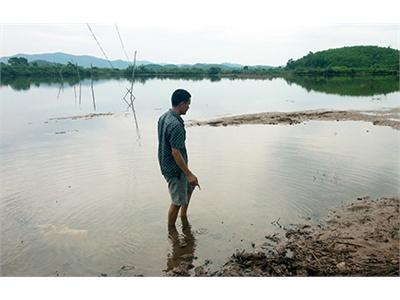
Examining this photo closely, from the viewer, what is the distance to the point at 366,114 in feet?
56.7

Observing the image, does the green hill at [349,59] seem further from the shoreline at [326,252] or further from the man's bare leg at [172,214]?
the man's bare leg at [172,214]

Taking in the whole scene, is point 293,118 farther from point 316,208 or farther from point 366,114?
point 316,208

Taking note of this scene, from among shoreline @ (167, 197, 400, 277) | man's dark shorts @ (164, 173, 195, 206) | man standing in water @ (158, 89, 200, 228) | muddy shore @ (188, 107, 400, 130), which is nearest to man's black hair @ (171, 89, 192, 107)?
man standing in water @ (158, 89, 200, 228)

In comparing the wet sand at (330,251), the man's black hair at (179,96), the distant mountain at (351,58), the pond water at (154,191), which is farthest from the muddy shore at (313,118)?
the distant mountain at (351,58)

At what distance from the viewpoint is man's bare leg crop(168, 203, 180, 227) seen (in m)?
5.19

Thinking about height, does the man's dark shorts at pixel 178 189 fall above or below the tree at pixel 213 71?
below

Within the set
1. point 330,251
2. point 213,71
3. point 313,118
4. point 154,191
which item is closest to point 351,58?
point 213,71

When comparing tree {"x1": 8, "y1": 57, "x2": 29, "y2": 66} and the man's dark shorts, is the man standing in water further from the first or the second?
tree {"x1": 8, "y1": 57, "x2": 29, "y2": 66}

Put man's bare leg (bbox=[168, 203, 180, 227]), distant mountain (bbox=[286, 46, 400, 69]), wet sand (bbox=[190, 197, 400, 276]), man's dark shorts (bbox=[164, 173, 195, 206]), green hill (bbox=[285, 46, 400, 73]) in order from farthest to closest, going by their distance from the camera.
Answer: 1. distant mountain (bbox=[286, 46, 400, 69])
2. green hill (bbox=[285, 46, 400, 73])
3. man's bare leg (bbox=[168, 203, 180, 227])
4. man's dark shorts (bbox=[164, 173, 195, 206])
5. wet sand (bbox=[190, 197, 400, 276])

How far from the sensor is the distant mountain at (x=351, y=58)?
282 ft

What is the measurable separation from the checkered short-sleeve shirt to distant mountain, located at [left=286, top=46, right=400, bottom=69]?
276ft

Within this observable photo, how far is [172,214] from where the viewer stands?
523 cm

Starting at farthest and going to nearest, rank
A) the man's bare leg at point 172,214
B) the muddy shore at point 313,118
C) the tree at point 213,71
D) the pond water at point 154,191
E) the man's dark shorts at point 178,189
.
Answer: the tree at point 213,71 < the muddy shore at point 313,118 < the man's bare leg at point 172,214 < the man's dark shorts at point 178,189 < the pond water at point 154,191

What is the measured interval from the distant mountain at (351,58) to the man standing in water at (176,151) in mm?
83928
